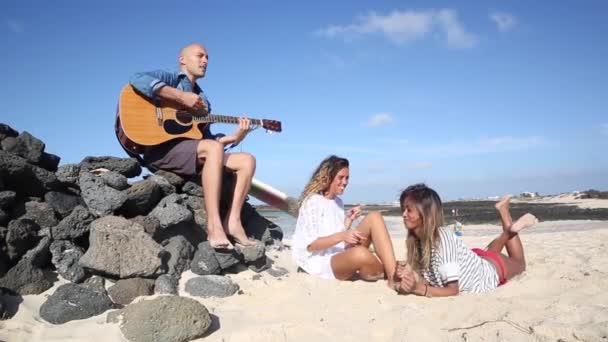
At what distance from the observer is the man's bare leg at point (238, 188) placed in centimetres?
482

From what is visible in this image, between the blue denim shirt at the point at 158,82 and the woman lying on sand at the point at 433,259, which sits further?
the blue denim shirt at the point at 158,82

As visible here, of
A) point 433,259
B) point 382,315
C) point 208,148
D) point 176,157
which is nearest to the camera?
point 382,315

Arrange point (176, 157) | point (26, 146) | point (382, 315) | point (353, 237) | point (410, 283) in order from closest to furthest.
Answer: point (382, 315)
point (410, 283)
point (353, 237)
point (26, 146)
point (176, 157)

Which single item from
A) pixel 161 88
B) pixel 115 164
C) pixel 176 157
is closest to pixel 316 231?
pixel 176 157

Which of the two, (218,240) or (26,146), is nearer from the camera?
(218,240)

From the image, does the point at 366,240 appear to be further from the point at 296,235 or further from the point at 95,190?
the point at 95,190

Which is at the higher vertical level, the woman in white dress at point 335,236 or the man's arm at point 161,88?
the man's arm at point 161,88

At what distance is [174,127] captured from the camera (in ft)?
16.3

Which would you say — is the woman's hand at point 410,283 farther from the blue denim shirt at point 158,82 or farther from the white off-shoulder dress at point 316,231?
the blue denim shirt at point 158,82

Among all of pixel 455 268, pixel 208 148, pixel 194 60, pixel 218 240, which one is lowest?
pixel 455 268

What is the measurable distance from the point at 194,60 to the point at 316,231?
7.70 feet

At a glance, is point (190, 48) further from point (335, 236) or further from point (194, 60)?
point (335, 236)

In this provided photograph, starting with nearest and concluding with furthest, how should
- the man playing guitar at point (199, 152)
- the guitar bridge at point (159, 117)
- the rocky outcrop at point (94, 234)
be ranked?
the rocky outcrop at point (94, 234) → the man playing guitar at point (199, 152) → the guitar bridge at point (159, 117)

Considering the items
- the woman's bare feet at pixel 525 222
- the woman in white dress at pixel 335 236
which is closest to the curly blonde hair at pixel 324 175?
the woman in white dress at pixel 335 236
